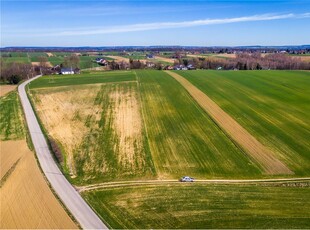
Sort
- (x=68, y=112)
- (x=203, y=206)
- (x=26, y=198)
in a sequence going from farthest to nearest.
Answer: (x=68, y=112), (x=26, y=198), (x=203, y=206)

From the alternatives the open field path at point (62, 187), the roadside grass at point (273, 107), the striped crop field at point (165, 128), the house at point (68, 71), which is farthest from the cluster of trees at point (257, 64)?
the open field path at point (62, 187)

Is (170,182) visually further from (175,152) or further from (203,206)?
(175,152)

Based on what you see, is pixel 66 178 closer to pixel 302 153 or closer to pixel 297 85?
pixel 302 153

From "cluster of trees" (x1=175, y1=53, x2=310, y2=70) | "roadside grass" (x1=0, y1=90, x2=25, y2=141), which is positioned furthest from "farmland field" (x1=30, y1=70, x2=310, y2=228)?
"cluster of trees" (x1=175, y1=53, x2=310, y2=70)

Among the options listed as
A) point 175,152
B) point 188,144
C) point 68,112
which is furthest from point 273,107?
point 68,112

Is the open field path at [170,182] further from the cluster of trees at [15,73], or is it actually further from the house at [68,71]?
the house at [68,71]

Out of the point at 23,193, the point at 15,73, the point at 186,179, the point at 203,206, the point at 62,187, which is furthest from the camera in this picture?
the point at 15,73
